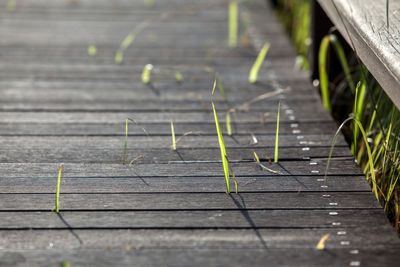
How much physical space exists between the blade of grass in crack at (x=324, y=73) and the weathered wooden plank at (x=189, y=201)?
83 cm

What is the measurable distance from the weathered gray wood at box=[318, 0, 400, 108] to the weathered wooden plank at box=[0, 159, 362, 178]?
1.15 ft

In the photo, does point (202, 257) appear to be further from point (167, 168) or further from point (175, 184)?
point (167, 168)

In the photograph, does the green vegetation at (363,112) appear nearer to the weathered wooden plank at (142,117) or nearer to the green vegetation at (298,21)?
the green vegetation at (298,21)

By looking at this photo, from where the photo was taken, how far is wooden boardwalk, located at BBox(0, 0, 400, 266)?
148 centimetres

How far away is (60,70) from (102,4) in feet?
5.03

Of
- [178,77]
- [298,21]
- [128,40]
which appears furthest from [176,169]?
[298,21]

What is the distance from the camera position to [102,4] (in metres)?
4.34

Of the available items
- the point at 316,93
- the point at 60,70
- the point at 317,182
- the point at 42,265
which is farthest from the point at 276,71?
the point at 42,265

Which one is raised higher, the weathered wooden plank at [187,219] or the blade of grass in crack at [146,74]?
the blade of grass in crack at [146,74]

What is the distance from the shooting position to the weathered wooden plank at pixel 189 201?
5.46ft

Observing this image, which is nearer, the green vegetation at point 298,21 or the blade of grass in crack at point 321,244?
the blade of grass in crack at point 321,244

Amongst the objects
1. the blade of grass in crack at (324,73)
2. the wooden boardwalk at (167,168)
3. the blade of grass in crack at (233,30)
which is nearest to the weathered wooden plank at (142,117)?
the wooden boardwalk at (167,168)

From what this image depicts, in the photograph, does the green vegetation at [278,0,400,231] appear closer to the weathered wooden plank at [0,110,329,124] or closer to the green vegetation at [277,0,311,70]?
the green vegetation at [277,0,311,70]

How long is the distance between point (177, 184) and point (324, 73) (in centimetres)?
97
